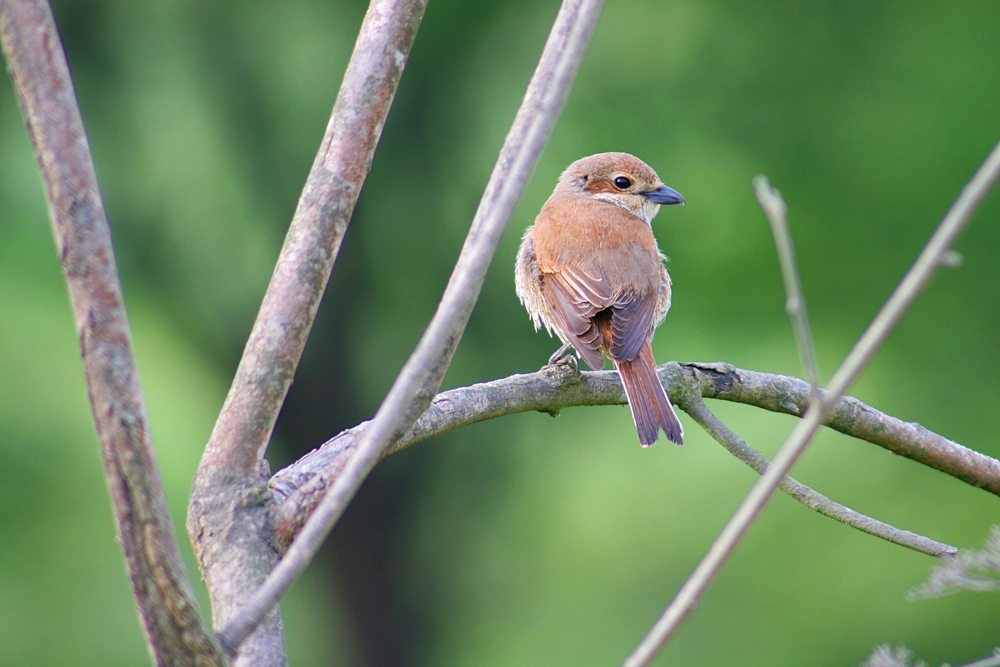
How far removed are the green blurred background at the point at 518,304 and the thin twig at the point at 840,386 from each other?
5.40 m

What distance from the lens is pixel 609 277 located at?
12.4 feet

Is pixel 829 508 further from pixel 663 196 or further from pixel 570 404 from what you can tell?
pixel 663 196

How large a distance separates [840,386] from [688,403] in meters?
2.21

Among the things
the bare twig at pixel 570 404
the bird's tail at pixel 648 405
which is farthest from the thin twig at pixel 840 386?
the bird's tail at pixel 648 405

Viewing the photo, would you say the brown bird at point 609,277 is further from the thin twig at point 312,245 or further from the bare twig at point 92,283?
the bare twig at point 92,283

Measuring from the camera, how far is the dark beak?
4522mm

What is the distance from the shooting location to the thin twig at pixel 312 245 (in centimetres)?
170

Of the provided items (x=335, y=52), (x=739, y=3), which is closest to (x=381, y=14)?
(x=335, y=52)

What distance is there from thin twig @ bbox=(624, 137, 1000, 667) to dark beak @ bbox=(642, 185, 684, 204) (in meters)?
3.56

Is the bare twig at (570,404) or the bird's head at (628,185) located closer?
the bare twig at (570,404)

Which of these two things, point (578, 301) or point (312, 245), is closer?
point (312, 245)

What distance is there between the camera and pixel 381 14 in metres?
1.92

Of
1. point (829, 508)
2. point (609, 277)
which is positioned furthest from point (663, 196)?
point (829, 508)

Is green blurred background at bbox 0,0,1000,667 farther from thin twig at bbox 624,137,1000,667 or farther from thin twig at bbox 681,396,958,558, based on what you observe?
thin twig at bbox 624,137,1000,667
